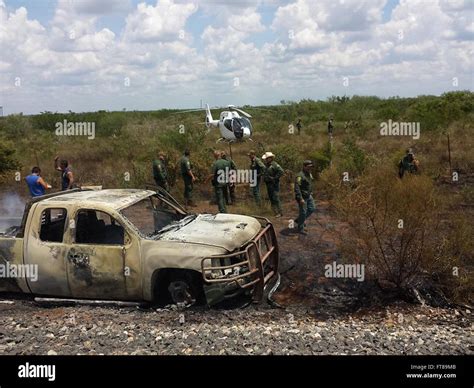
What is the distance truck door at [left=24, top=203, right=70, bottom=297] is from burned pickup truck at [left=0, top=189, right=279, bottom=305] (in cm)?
1

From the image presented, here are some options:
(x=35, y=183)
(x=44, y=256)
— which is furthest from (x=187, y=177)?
(x=44, y=256)

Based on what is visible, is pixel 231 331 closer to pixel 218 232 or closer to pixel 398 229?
pixel 218 232

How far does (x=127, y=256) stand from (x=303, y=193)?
474 centimetres

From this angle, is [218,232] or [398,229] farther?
[398,229]

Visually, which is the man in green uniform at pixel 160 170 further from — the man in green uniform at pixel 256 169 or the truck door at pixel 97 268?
the truck door at pixel 97 268

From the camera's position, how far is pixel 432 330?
5.51m

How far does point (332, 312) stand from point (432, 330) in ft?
4.23

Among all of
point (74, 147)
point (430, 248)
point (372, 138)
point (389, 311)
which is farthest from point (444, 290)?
point (74, 147)

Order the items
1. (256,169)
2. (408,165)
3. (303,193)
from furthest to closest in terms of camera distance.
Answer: (256,169)
(408,165)
(303,193)

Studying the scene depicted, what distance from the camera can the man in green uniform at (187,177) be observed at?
12.6m

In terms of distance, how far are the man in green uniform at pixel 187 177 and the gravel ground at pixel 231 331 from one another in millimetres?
6487

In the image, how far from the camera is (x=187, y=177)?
12.9m

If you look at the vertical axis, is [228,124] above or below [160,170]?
above

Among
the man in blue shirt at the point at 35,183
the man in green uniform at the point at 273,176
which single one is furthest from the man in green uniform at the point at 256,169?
the man in blue shirt at the point at 35,183
